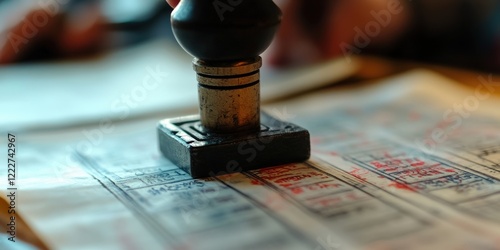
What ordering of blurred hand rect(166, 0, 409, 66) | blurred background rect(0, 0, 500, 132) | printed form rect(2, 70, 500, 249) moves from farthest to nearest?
blurred hand rect(166, 0, 409, 66)
blurred background rect(0, 0, 500, 132)
printed form rect(2, 70, 500, 249)

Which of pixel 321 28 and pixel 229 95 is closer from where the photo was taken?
pixel 229 95

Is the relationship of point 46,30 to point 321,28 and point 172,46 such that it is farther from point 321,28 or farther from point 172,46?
point 321,28

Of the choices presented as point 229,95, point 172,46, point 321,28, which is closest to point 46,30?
point 172,46

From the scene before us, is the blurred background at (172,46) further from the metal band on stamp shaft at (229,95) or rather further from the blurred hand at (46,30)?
the metal band on stamp shaft at (229,95)

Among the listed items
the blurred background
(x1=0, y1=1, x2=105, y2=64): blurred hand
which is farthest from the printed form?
(x1=0, y1=1, x2=105, y2=64): blurred hand

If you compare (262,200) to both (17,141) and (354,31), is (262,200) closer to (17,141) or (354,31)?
(17,141)

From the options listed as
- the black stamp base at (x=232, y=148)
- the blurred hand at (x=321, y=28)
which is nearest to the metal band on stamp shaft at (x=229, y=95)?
the black stamp base at (x=232, y=148)

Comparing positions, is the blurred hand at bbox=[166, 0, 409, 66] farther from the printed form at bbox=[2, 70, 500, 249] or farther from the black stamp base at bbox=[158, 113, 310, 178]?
the black stamp base at bbox=[158, 113, 310, 178]

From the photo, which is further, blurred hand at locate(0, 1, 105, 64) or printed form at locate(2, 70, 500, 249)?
blurred hand at locate(0, 1, 105, 64)
